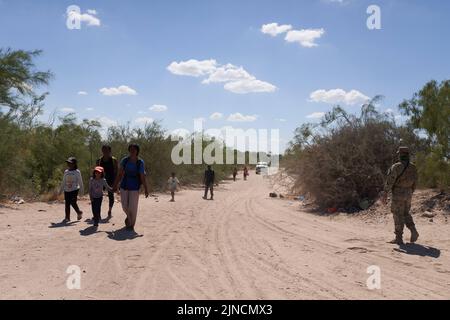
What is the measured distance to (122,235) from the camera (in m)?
9.38

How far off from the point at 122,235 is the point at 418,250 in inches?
228

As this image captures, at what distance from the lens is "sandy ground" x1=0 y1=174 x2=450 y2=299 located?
556 cm

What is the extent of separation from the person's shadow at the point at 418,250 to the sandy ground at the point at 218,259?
2 centimetres

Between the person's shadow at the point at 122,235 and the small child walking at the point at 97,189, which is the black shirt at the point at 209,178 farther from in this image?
the person's shadow at the point at 122,235

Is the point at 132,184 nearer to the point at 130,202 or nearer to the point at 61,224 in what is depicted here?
the point at 130,202

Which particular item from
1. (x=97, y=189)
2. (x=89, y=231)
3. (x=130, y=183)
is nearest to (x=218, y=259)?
(x=130, y=183)

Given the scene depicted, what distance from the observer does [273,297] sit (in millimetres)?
5289

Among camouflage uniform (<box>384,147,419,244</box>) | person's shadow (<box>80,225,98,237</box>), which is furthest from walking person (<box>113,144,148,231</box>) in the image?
camouflage uniform (<box>384,147,419,244</box>)

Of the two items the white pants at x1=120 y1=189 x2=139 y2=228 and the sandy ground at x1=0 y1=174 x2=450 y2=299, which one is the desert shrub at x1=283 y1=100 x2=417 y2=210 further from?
the white pants at x1=120 y1=189 x2=139 y2=228

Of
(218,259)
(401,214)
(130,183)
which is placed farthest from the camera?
(130,183)

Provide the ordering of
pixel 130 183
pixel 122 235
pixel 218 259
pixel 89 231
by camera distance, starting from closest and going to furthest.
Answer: pixel 218 259 → pixel 122 235 → pixel 89 231 → pixel 130 183

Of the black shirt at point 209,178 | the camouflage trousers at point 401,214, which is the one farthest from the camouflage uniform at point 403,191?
the black shirt at point 209,178
